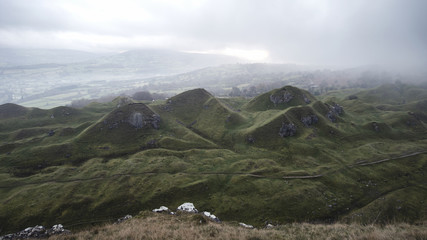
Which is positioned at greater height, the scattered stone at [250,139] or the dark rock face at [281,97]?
the dark rock face at [281,97]

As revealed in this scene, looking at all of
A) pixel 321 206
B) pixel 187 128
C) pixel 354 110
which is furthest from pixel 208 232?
pixel 354 110

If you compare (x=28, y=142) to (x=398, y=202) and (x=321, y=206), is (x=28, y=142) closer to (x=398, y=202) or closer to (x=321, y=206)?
(x=321, y=206)

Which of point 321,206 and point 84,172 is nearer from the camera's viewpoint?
point 321,206

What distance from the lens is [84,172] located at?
83.9 meters

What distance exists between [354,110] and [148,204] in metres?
218

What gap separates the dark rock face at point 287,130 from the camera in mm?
115875

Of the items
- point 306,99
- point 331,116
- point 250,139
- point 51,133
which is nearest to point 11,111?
point 51,133

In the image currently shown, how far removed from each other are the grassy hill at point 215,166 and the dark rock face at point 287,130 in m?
0.72

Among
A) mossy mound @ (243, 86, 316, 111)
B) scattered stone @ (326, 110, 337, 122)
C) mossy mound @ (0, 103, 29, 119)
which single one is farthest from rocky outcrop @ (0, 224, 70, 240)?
scattered stone @ (326, 110, 337, 122)

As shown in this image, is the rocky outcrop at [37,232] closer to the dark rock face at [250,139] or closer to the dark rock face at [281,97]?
the dark rock face at [250,139]

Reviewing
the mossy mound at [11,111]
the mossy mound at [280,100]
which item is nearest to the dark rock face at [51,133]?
the mossy mound at [11,111]

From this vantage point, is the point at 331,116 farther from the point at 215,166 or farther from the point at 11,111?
the point at 11,111

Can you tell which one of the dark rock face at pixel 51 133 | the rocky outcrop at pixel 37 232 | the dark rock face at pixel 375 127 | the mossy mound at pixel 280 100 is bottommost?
the rocky outcrop at pixel 37 232

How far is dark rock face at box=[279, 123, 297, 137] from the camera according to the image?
11588 cm
